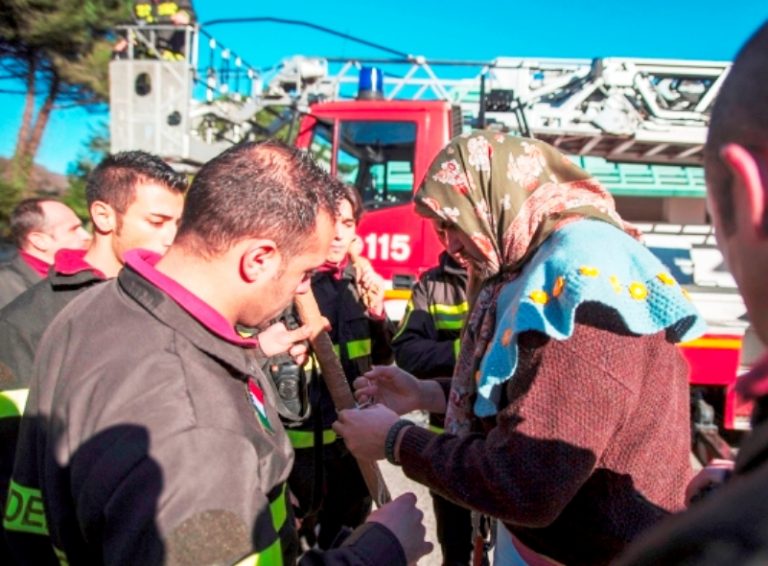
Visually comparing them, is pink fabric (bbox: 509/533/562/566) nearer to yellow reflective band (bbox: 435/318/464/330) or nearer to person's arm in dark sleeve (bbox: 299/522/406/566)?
person's arm in dark sleeve (bbox: 299/522/406/566)

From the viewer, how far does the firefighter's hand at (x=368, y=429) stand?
157 cm

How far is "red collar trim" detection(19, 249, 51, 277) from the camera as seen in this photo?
3.00 m

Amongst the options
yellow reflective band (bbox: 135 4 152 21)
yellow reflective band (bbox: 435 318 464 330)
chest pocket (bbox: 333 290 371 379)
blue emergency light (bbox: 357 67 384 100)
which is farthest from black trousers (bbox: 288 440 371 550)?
yellow reflective band (bbox: 135 4 152 21)

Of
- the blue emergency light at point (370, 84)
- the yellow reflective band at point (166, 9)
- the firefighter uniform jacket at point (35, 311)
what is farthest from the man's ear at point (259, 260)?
the yellow reflective band at point (166, 9)

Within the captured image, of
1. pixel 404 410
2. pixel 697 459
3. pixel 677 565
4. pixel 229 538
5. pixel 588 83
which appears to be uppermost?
pixel 588 83

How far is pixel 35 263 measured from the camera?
10.1 ft

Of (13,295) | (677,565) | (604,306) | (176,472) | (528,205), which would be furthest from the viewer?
(13,295)

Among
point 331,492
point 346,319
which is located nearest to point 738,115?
point 346,319

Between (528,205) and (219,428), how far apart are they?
0.91 m

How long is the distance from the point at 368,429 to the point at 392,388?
1.89ft

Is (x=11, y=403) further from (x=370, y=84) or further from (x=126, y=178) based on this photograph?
(x=370, y=84)

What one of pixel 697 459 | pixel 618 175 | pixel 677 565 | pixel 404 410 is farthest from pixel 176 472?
pixel 618 175

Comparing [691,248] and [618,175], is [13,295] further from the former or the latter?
[618,175]

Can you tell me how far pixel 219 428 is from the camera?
1016mm
